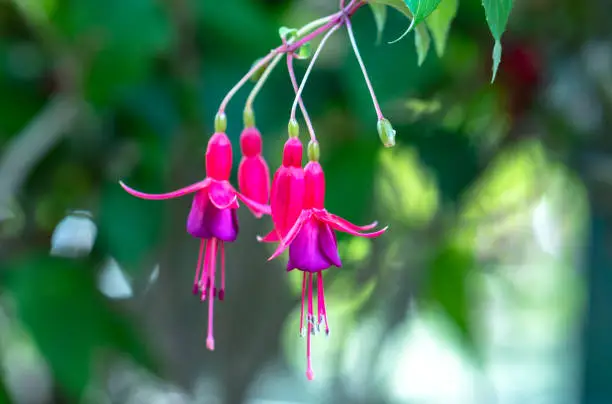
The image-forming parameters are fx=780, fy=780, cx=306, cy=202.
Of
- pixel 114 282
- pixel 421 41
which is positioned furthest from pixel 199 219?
pixel 114 282

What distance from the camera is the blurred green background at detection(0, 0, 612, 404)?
767 mm

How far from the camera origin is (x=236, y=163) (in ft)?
2.43

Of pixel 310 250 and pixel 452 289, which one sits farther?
pixel 452 289

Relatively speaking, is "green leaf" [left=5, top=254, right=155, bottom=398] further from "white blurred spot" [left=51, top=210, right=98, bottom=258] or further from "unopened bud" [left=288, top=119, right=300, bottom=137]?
"unopened bud" [left=288, top=119, right=300, bottom=137]

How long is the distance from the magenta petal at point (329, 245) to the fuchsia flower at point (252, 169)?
0.06 meters

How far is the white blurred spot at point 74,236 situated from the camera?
0.94m

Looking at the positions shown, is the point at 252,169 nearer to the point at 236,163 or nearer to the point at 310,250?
the point at 310,250

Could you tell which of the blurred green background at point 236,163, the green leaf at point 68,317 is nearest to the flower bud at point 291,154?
the blurred green background at point 236,163

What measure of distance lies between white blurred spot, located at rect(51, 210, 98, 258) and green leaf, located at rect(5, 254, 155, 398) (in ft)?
0.09

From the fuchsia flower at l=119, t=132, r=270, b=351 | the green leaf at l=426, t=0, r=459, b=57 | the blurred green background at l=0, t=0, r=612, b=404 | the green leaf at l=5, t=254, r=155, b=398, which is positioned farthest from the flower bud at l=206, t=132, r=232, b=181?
the green leaf at l=5, t=254, r=155, b=398

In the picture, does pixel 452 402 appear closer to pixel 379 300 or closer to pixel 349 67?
pixel 379 300

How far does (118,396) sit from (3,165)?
0.55m

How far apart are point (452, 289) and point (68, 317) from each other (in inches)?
19.4

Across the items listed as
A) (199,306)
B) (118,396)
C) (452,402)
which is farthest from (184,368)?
(452,402)
